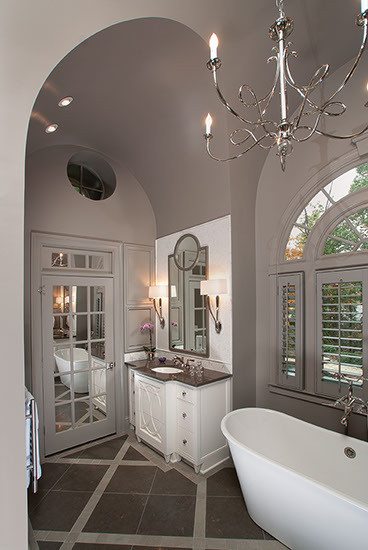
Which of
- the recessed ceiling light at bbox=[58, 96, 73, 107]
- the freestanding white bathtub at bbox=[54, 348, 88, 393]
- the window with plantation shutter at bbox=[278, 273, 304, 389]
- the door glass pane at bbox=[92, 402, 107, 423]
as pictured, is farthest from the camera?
the door glass pane at bbox=[92, 402, 107, 423]

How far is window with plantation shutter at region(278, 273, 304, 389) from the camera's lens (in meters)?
2.94

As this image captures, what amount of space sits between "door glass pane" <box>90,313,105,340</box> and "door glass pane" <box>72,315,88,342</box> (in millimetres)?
85

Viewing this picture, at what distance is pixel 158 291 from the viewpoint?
374cm

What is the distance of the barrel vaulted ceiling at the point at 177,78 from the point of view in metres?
1.97

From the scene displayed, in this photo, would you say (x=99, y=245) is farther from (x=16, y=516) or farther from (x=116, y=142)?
(x=16, y=516)

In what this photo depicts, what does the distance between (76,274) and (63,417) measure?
5.19 feet

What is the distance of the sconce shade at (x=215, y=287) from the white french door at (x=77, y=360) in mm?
1291

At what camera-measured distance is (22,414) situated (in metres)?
1.12

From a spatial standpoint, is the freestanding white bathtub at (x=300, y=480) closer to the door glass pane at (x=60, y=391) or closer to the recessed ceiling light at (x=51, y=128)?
the door glass pane at (x=60, y=391)

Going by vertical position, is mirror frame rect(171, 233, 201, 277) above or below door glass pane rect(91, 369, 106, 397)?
above

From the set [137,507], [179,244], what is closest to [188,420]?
[137,507]

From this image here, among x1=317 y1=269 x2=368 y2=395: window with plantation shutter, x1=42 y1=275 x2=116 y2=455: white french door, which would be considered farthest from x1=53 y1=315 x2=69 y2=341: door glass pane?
x1=317 y1=269 x2=368 y2=395: window with plantation shutter

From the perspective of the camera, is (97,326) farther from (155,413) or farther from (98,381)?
(155,413)

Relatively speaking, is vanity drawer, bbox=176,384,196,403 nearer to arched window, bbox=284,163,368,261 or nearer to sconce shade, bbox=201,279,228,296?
sconce shade, bbox=201,279,228,296
